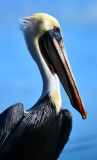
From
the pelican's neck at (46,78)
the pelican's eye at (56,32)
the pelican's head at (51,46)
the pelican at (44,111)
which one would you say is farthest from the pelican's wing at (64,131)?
the pelican's eye at (56,32)

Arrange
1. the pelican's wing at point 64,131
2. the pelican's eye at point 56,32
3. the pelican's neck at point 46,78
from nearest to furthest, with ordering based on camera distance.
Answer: the pelican's neck at point 46,78
the pelican's wing at point 64,131
the pelican's eye at point 56,32

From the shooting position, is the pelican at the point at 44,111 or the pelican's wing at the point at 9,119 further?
the pelican at the point at 44,111

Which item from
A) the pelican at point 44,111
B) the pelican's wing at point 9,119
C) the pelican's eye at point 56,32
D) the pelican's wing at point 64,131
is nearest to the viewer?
the pelican's wing at point 9,119

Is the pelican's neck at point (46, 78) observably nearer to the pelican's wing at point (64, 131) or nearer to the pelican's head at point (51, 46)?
the pelican's head at point (51, 46)

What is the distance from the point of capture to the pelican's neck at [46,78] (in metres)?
13.9

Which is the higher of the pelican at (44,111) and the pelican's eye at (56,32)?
the pelican's eye at (56,32)

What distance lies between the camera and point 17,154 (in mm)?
13430

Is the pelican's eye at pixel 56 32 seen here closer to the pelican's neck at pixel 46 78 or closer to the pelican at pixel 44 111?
the pelican at pixel 44 111

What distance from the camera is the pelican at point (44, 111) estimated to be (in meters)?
13.3

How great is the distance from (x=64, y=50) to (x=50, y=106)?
1548mm

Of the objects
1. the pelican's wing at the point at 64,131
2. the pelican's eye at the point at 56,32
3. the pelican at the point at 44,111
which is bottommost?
the pelican's wing at the point at 64,131

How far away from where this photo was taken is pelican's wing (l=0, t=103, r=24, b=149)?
13141 mm

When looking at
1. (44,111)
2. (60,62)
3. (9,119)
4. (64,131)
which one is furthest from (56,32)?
(9,119)

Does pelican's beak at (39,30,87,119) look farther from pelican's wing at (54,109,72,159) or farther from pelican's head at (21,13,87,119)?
pelican's wing at (54,109,72,159)
